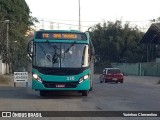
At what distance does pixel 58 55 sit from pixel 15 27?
4301 cm

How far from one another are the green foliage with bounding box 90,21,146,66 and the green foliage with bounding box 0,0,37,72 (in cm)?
2244

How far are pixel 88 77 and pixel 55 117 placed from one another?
819cm

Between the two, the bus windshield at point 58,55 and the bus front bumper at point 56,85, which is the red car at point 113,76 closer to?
the bus windshield at point 58,55

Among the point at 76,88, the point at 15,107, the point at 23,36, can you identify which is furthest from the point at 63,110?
the point at 23,36

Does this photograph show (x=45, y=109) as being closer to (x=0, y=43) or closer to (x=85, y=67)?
(x=85, y=67)

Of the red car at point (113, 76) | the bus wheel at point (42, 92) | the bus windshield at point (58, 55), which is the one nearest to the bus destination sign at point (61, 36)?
the bus windshield at point (58, 55)

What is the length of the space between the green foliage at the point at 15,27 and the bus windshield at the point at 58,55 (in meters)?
34.9

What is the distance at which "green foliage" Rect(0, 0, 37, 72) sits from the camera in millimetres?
58641

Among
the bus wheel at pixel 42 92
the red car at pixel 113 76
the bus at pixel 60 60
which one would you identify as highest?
the bus at pixel 60 60

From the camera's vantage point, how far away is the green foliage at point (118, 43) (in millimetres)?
88500

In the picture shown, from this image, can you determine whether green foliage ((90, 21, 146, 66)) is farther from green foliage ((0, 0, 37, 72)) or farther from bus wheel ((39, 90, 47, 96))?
bus wheel ((39, 90, 47, 96))

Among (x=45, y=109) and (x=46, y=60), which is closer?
(x=45, y=109)

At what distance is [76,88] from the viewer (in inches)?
884

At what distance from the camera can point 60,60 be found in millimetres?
22609
